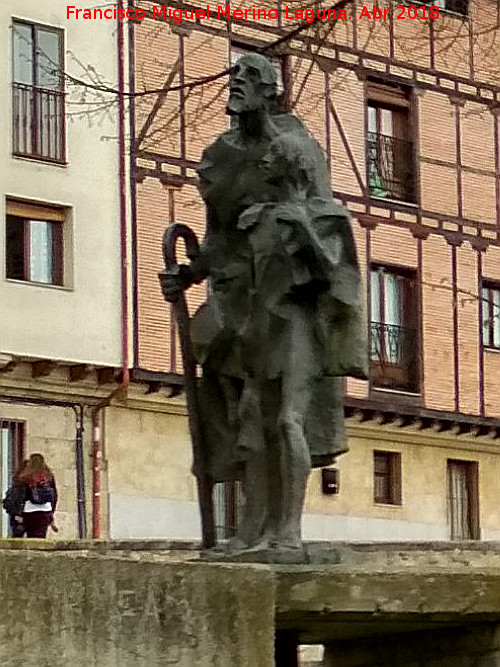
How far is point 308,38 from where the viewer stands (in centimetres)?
1780

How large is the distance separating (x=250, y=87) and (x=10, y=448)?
21.5 meters

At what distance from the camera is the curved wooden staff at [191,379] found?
1245 cm

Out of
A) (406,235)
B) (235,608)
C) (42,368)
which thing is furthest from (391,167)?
(235,608)

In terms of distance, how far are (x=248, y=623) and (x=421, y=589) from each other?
1321 mm

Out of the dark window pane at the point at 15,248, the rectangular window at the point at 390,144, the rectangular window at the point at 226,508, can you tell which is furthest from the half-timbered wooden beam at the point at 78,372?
the rectangular window at the point at 390,144

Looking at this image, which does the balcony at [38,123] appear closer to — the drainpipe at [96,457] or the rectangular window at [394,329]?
the drainpipe at [96,457]

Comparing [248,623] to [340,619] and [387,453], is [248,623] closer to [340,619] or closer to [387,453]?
[340,619]

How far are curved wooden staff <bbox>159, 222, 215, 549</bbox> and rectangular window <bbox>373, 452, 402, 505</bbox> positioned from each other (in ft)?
84.2

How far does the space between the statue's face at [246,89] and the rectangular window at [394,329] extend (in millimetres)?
25309

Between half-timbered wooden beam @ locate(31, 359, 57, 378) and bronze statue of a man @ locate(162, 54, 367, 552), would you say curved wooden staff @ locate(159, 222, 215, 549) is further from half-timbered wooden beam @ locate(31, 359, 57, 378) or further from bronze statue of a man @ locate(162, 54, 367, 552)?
half-timbered wooden beam @ locate(31, 359, 57, 378)

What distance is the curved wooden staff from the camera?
1245 centimetres

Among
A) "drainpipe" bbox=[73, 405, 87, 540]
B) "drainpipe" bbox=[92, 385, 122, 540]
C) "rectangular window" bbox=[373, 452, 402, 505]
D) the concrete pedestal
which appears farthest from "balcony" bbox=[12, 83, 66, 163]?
the concrete pedestal

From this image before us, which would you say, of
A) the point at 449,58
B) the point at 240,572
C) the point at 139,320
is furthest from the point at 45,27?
the point at 240,572

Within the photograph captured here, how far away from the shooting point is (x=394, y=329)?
38.1m
